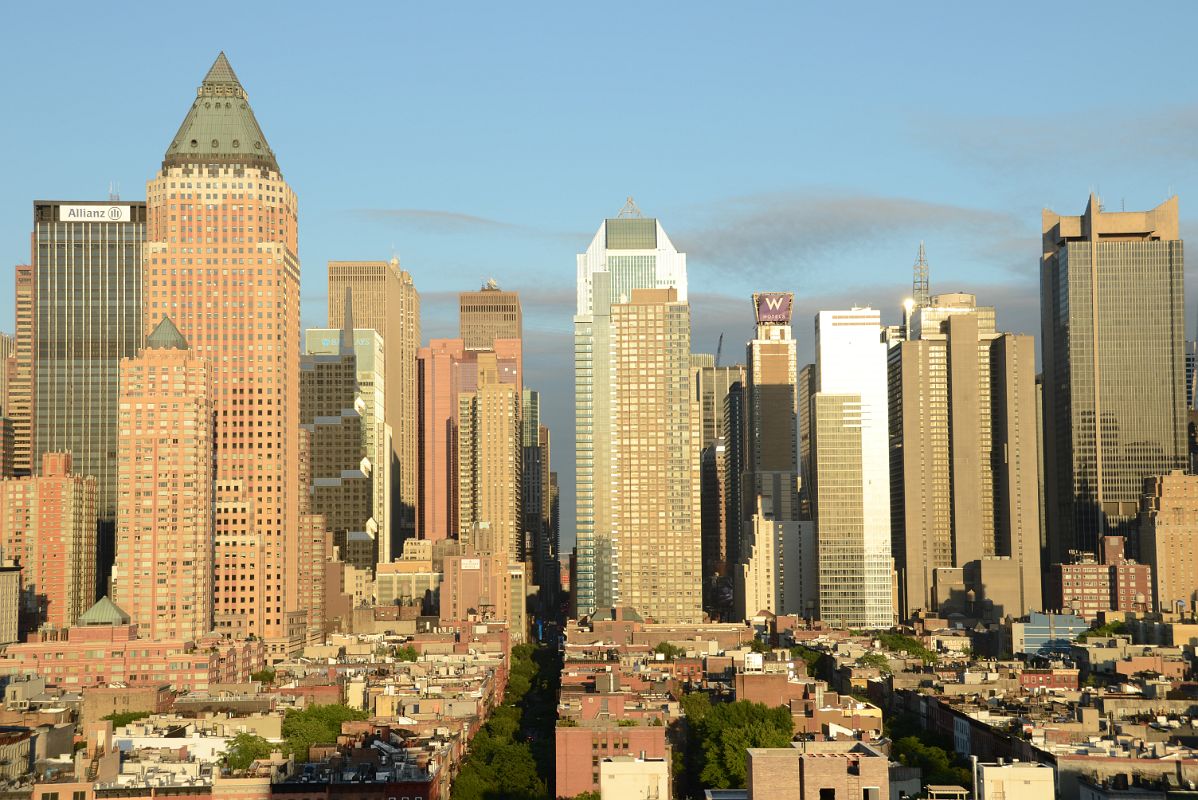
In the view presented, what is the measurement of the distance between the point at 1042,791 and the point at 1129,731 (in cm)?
5477

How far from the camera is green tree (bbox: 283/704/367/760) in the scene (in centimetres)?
15950

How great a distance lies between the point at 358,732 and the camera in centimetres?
16325

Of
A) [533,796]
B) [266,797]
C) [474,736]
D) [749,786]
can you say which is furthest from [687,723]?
[749,786]

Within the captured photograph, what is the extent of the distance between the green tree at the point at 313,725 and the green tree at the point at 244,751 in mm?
2516

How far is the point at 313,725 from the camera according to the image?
16888 centimetres

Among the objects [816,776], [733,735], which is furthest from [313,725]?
[816,776]

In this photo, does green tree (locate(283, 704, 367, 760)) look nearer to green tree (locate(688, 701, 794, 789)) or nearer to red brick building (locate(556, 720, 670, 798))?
red brick building (locate(556, 720, 670, 798))

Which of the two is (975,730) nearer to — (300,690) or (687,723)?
(687,723)

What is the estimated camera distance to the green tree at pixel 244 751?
5753 inches

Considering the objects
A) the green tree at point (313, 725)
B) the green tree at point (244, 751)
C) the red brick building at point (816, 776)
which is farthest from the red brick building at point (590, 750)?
the red brick building at point (816, 776)

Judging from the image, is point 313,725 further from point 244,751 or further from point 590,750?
point 590,750

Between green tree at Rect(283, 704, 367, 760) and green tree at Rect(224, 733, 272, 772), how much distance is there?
2516 mm

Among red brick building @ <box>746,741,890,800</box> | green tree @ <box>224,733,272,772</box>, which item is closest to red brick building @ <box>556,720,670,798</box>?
green tree @ <box>224,733,272,772</box>

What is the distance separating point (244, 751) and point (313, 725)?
18218mm
